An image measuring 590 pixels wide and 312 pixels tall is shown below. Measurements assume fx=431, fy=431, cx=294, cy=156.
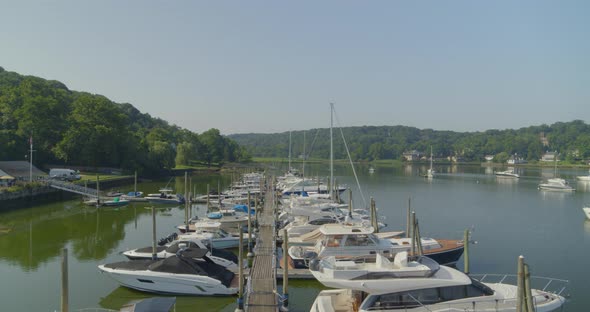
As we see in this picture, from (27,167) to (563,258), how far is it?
188 ft

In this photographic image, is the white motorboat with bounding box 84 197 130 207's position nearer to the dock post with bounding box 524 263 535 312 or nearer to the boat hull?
the boat hull

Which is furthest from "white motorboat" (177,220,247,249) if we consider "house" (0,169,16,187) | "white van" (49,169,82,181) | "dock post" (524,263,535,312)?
"white van" (49,169,82,181)

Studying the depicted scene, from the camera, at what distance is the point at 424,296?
12914 mm

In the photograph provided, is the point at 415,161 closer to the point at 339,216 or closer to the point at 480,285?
the point at 339,216

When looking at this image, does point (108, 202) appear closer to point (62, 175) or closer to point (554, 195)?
point (62, 175)

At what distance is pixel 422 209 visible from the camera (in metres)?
49.2

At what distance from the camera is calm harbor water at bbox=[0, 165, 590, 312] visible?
19.3m

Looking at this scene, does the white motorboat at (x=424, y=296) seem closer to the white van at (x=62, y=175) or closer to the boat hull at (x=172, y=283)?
the boat hull at (x=172, y=283)

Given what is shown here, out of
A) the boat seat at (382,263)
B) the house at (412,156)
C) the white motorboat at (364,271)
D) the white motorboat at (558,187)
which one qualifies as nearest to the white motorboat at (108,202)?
the white motorboat at (364,271)

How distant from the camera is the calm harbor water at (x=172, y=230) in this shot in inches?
761

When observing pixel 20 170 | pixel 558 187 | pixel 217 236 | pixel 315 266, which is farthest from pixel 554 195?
pixel 20 170

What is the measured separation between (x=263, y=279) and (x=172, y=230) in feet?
58.1

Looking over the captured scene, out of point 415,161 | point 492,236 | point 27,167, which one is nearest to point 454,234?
point 492,236

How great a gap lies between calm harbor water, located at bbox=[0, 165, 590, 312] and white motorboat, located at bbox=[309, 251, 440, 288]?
5.16 m
